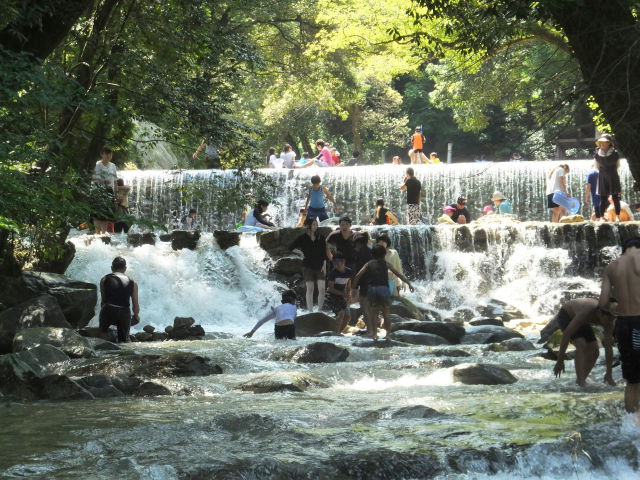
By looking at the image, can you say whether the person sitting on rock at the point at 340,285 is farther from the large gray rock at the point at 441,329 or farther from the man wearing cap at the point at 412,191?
the man wearing cap at the point at 412,191

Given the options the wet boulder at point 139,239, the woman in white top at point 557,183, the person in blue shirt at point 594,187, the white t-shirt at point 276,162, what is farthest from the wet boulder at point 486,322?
the white t-shirt at point 276,162

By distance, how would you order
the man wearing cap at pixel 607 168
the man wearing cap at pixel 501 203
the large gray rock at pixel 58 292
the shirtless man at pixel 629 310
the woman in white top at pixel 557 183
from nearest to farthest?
the shirtless man at pixel 629 310
the large gray rock at pixel 58 292
the man wearing cap at pixel 607 168
the woman in white top at pixel 557 183
the man wearing cap at pixel 501 203

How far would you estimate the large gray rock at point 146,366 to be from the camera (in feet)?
34.6

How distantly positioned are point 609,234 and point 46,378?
47.4ft

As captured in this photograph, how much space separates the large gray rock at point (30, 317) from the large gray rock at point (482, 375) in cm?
637

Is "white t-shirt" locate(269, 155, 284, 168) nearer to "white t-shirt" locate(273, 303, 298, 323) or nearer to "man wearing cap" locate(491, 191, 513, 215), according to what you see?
"man wearing cap" locate(491, 191, 513, 215)

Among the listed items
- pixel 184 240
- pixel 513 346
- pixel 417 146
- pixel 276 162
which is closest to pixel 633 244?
pixel 513 346

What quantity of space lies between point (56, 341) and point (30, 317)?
1.78 metres

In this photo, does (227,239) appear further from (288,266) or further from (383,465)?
(383,465)

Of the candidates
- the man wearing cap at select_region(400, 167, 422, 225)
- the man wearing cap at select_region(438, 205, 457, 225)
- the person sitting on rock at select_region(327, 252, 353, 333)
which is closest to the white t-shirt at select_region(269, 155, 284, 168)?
the man wearing cap at select_region(438, 205, 457, 225)

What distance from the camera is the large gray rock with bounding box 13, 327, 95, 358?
38.0 ft

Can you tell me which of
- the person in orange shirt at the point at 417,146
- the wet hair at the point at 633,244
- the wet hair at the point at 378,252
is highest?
the person in orange shirt at the point at 417,146

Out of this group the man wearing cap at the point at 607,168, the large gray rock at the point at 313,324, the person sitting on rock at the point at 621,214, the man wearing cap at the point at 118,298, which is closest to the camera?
the man wearing cap at the point at 118,298

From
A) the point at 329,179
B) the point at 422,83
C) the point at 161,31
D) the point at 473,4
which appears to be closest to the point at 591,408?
the point at 473,4
